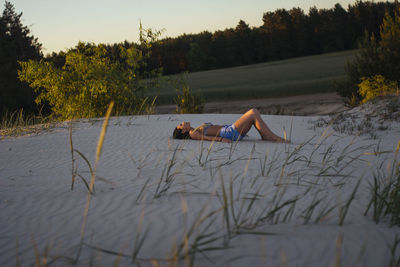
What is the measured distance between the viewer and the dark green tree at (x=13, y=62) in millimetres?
27275

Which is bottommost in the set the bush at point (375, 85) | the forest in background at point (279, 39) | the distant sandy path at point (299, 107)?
the distant sandy path at point (299, 107)

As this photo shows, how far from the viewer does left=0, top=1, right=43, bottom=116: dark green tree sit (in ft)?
89.5

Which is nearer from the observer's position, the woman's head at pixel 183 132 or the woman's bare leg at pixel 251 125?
the woman's bare leg at pixel 251 125

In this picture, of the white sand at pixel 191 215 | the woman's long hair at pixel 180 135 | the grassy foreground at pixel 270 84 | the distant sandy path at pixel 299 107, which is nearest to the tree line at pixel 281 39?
the grassy foreground at pixel 270 84

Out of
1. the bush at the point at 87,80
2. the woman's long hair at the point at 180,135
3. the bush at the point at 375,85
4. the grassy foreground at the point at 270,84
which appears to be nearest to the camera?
the woman's long hair at the point at 180,135

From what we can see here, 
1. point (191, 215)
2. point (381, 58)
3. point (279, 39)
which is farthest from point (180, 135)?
point (279, 39)

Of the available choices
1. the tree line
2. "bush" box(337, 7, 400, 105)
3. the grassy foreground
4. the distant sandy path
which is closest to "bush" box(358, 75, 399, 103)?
"bush" box(337, 7, 400, 105)

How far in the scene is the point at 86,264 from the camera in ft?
6.10

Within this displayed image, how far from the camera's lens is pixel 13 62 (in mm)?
30844

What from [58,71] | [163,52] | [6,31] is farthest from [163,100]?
[163,52]

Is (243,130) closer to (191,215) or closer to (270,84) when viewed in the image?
(191,215)

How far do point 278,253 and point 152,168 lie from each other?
2.35m

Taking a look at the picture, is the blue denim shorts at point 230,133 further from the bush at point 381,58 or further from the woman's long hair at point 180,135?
the bush at point 381,58

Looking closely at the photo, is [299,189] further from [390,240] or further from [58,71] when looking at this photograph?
[58,71]
